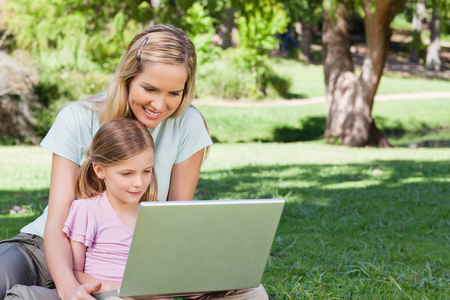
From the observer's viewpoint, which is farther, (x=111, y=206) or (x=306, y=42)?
(x=306, y=42)

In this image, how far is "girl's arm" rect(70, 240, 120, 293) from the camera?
88.4 inches

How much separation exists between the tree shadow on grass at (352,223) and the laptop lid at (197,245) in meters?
1.07

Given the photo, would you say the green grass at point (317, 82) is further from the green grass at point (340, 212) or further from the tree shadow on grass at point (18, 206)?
the tree shadow on grass at point (18, 206)

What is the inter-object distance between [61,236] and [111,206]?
23 cm

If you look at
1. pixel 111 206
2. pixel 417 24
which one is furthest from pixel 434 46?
pixel 111 206

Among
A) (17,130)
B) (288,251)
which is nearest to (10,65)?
(17,130)

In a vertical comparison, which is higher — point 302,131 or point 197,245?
point 197,245

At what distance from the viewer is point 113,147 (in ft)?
Answer: 7.61

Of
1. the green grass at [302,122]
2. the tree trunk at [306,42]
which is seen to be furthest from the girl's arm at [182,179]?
the tree trunk at [306,42]

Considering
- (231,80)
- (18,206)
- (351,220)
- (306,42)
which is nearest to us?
(351,220)

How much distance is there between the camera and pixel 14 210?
17.0ft

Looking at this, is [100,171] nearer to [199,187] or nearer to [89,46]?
[199,187]

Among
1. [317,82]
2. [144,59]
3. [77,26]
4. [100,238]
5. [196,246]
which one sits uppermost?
[144,59]

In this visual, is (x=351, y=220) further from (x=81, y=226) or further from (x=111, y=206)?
(x=81, y=226)
